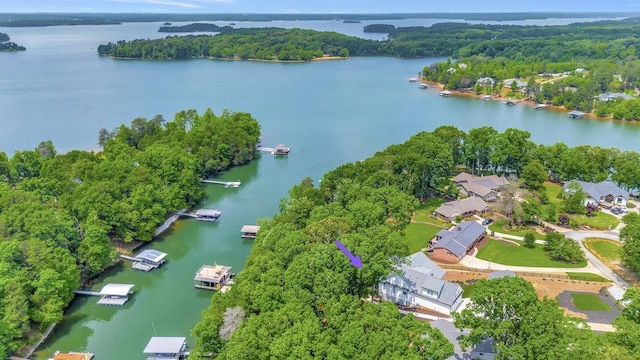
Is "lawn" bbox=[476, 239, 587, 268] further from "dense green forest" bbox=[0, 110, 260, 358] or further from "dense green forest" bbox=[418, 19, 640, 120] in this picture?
"dense green forest" bbox=[418, 19, 640, 120]

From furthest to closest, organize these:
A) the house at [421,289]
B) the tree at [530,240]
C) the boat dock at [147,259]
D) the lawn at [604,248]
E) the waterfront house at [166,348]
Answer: the tree at [530,240]
the lawn at [604,248]
the boat dock at [147,259]
the house at [421,289]
the waterfront house at [166,348]

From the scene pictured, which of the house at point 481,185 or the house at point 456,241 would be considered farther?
the house at point 481,185

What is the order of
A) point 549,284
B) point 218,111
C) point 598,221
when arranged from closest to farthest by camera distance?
1. point 549,284
2. point 598,221
3. point 218,111

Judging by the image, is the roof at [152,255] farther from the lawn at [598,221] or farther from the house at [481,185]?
the lawn at [598,221]

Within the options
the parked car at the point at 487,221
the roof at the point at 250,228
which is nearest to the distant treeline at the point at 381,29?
the parked car at the point at 487,221

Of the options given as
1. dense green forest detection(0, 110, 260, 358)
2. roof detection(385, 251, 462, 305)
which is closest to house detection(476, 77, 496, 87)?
dense green forest detection(0, 110, 260, 358)

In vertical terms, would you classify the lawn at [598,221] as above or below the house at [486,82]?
below

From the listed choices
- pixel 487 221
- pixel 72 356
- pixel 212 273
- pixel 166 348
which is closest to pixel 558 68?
pixel 487 221

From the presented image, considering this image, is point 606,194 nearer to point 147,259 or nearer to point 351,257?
point 351,257
